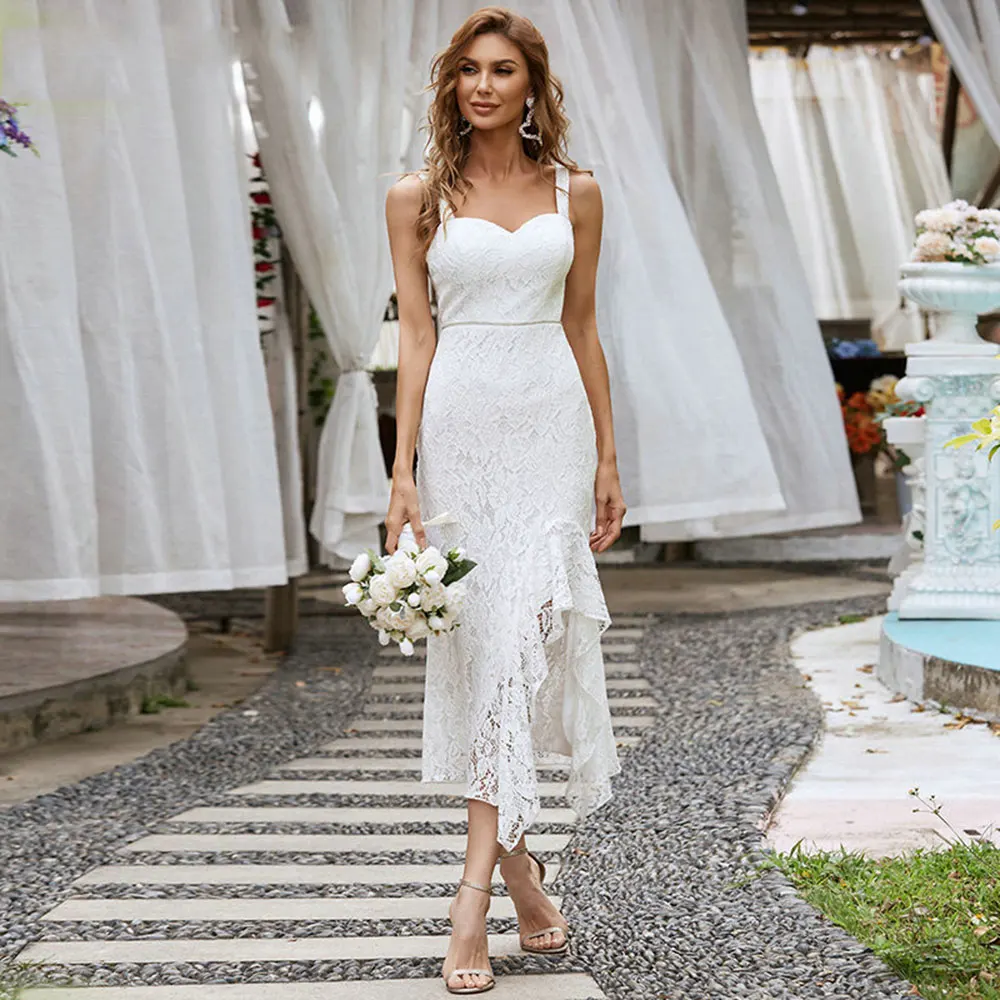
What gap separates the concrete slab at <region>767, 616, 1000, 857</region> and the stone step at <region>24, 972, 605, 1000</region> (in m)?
0.82

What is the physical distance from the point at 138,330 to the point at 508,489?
7.80 ft

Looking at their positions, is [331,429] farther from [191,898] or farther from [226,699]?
[191,898]

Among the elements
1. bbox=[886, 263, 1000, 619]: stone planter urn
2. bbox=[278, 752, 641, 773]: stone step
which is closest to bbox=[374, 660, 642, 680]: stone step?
bbox=[886, 263, 1000, 619]: stone planter urn

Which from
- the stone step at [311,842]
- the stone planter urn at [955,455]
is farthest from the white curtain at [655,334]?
the stone step at [311,842]

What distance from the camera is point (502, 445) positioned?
2.73 m

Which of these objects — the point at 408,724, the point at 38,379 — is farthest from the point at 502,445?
the point at 408,724

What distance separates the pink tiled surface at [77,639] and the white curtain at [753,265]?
2.09 m

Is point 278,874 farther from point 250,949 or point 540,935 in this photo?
point 540,935

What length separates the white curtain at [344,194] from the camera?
217 inches

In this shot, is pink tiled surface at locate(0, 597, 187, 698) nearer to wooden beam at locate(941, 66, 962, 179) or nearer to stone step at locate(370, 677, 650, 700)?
stone step at locate(370, 677, 650, 700)

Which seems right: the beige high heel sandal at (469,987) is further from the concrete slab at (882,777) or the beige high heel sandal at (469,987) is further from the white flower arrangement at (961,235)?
the white flower arrangement at (961,235)

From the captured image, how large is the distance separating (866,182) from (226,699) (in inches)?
333

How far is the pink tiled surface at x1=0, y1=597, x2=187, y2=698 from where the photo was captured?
5203mm

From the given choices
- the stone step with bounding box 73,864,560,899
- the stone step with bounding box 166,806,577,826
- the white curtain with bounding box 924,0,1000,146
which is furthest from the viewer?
the white curtain with bounding box 924,0,1000,146
